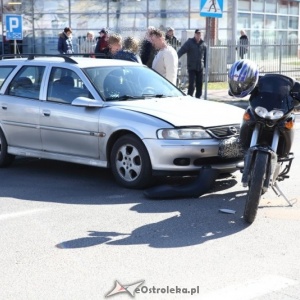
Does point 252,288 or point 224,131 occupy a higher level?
point 224,131

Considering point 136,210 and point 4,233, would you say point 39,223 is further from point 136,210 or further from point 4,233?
point 136,210

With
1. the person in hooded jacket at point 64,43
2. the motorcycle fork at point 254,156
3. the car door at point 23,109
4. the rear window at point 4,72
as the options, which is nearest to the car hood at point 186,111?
the motorcycle fork at point 254,156

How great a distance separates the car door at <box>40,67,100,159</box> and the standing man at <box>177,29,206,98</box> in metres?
7.93

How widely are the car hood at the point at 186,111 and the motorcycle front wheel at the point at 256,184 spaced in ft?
4.61

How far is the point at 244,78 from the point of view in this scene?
21.9 feet

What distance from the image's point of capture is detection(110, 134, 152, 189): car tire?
7641 millimetres

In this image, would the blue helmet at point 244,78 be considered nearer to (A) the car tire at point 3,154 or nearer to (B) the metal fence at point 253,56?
(A) the car tire at point 3,154

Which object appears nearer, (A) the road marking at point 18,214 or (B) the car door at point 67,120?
(A) the road marking at point 18,214

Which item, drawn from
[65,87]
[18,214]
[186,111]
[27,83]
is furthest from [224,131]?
[27,83]

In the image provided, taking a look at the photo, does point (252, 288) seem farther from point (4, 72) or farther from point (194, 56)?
point (194, 56)

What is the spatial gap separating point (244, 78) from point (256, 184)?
1121 millimetres

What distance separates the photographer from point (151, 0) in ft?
102

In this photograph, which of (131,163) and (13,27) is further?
(13,27)

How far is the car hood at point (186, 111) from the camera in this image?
25.0 ft
